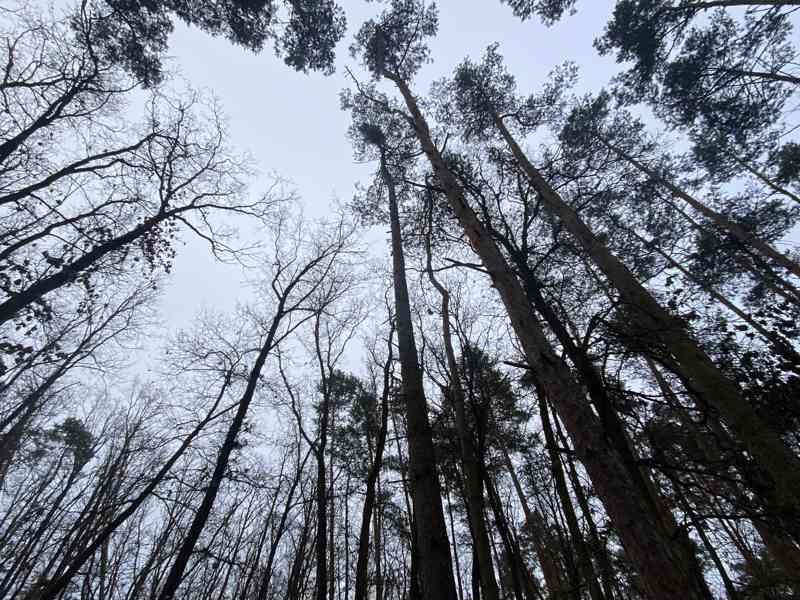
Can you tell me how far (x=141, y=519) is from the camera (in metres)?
12.1

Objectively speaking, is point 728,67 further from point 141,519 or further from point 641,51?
point 141,519

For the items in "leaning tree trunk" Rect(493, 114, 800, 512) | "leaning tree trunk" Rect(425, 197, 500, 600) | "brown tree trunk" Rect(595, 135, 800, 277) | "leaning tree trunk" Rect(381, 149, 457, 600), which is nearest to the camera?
"leaning tree trunk" Rect(381, 149, 457, 600)

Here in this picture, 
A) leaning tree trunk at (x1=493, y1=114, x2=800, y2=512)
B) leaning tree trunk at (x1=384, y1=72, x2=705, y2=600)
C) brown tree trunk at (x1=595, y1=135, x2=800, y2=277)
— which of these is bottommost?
leaning tree trunk at (x1=384, y1=72, x2=705, y2=600)

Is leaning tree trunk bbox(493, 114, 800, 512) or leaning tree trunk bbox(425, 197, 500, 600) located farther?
leaning tree trunk bbox(425, 197, 500, 600)

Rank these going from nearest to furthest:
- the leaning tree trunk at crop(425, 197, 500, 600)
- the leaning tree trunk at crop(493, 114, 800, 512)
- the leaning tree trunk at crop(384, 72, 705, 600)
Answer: the leaning tree trunk at crop(384, 72, 705, 600), the leaning tree trunk at crop(493, 114, 800, 512), the leaning tree trunk at crop(425, 197, 500, 600)

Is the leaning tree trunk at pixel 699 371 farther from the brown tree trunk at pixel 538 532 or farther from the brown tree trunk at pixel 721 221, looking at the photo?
the brown tree trunk at pixel 538 532

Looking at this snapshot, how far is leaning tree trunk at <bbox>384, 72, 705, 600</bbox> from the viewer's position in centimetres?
162

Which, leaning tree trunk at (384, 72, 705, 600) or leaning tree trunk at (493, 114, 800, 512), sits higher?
leaning tree trunk at (493, 114, 800, 512)

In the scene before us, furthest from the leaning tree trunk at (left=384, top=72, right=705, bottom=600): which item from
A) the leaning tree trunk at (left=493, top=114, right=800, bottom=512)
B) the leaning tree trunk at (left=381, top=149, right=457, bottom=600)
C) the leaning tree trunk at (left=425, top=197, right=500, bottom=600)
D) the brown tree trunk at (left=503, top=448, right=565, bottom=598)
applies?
the brown tree trunk at (left=503, top=448, right=565, bottom=598)

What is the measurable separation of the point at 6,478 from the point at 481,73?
21853mm

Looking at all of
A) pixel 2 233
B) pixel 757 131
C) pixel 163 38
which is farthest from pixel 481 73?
pixel 2 233

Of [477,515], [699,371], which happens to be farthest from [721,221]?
[477,515]

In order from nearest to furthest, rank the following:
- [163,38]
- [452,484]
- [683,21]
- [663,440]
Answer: [663,440] → [683,21] → [163,38] → [452,484]

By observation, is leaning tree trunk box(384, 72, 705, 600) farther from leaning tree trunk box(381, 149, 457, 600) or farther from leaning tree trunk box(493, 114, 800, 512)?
leaning tree trunk box(381, 149, 457, 600)
